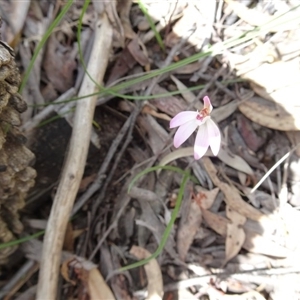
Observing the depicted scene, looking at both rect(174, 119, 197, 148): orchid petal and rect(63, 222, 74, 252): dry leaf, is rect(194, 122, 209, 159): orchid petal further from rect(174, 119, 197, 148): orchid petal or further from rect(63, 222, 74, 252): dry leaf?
rect(63, 222, 74, 252): dry leaf

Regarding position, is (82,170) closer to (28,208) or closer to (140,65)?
(28,208)

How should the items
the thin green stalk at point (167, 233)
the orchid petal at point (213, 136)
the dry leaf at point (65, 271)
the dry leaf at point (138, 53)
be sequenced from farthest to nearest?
the dry leaf at point (138, 53)
the dry leaf at point (65, 271)
the thin green stalk at point (167, 233)
the orchid petal at point (213, 136)

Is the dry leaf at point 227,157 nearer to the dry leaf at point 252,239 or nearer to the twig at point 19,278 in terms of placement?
the dry leaf at point 252,239

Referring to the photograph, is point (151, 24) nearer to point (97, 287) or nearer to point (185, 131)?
point (185, 131)

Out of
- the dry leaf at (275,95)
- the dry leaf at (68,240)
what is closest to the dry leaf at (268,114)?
the dry leaf at (275,95)

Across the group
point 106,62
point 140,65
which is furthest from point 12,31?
point 140,65

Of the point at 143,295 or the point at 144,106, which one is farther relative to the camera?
the point at 144,106
